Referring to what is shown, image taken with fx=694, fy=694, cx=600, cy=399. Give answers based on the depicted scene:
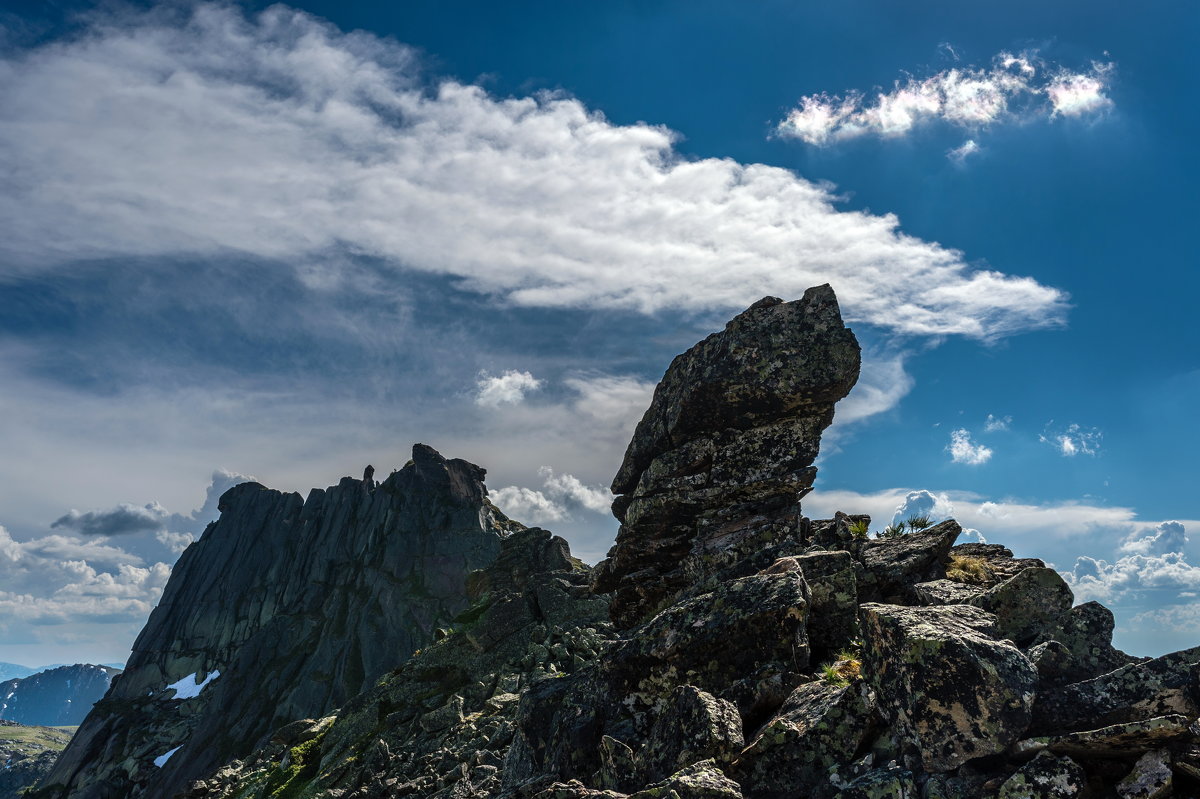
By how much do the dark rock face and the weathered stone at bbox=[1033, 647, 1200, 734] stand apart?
1270cm

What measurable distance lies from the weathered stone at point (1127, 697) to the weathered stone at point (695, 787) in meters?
4.07

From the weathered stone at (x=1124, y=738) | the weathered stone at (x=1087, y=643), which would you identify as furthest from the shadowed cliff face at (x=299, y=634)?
the weathered stone at (x=1124, y=738)

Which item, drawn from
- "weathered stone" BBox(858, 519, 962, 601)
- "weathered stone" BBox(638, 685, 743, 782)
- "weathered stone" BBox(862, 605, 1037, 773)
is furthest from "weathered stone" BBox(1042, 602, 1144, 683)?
"weathered stone" BBox(858, 519, 962, 601)

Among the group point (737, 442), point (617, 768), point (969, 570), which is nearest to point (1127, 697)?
point (617, 768)

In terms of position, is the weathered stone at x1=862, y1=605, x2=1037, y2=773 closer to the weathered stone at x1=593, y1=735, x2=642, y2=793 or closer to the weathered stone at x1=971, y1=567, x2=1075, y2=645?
the weathered stone at x1=971, y1=567, x2=1075, y2=645

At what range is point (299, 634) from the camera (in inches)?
6324

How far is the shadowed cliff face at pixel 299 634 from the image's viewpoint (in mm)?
136000

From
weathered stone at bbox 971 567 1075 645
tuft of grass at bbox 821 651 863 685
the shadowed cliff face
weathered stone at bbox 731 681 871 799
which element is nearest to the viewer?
weathered stone at bbox 731 681 871 799

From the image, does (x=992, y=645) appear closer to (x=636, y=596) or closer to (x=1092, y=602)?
(x=1092, y=602)

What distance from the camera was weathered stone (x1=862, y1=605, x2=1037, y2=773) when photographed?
8.94 m

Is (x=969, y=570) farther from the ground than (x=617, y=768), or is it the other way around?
(x=969, y=570)

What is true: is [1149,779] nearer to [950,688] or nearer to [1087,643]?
[950,688]

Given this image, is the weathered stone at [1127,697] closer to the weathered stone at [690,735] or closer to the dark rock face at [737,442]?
the weathered stone at [690,735]

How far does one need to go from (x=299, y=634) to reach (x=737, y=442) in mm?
164509
